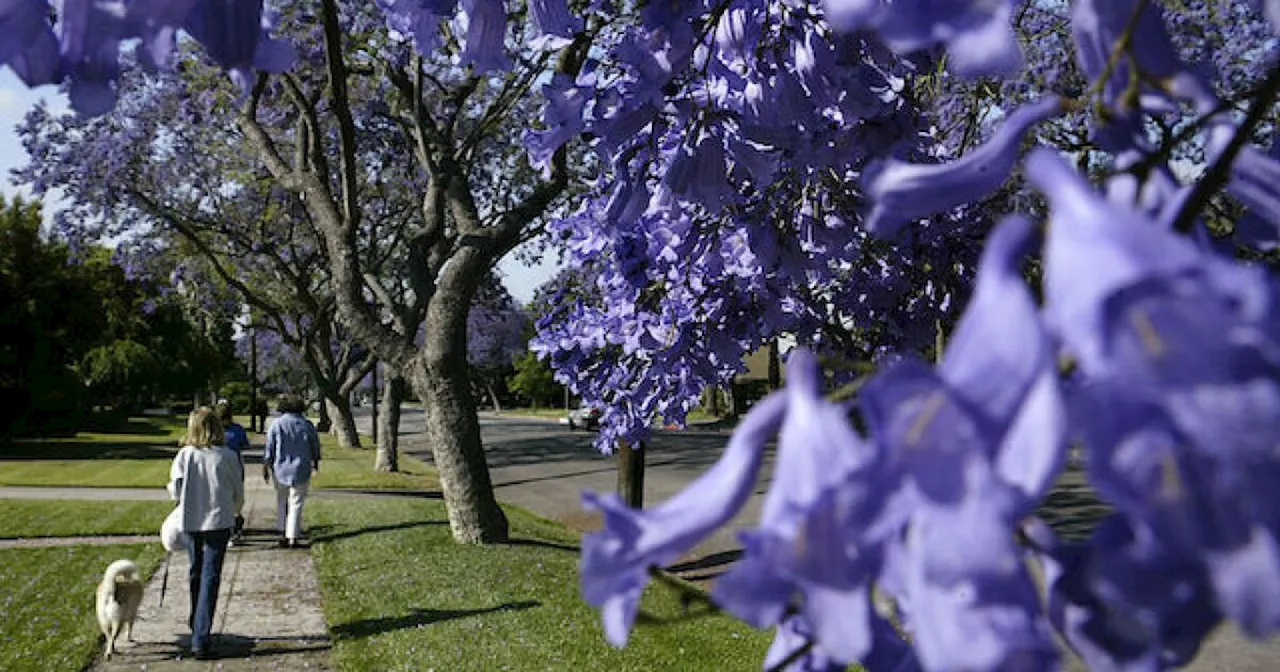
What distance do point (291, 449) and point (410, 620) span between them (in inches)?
162

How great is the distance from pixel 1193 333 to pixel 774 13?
2.26 metres

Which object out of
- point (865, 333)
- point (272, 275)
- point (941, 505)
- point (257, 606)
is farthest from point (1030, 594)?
point (272, 275)

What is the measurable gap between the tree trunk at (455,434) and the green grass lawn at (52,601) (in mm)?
3125

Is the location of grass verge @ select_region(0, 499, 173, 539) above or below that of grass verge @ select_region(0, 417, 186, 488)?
below

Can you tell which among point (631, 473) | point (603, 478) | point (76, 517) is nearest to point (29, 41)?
point (631, 473)

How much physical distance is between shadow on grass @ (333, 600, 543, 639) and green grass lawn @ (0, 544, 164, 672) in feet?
5.82

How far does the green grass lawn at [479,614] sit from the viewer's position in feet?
24.3

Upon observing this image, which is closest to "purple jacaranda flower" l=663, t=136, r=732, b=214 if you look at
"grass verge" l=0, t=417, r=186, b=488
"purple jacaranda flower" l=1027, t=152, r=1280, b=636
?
"purple jacaranda flower" l=1027, t=152, r=1280, b=636

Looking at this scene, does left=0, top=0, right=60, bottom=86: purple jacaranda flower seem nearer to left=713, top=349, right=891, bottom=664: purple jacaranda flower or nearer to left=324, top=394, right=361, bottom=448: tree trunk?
left=713, top=349, right=891, bottom=664: purple jacaranda flower

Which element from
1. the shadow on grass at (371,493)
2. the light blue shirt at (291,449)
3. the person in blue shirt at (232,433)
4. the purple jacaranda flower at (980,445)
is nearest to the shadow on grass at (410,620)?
the light blue shirt at (291,449)

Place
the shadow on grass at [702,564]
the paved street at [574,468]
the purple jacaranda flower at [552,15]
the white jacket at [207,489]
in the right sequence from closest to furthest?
the purple jacaranda flower at [552,15] < the white jacket at [207,489] < the shadow on grass at [702,564] < the paved street at [574,468]

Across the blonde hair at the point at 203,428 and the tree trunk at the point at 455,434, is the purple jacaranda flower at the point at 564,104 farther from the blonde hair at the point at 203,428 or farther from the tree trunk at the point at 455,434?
the tree trunk at the point at 455,434

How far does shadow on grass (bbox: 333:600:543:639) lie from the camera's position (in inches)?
329

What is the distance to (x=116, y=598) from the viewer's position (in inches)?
293
